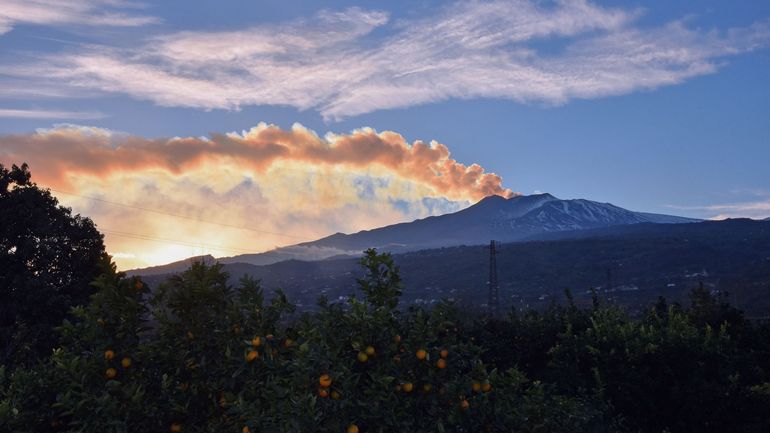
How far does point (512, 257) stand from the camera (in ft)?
626

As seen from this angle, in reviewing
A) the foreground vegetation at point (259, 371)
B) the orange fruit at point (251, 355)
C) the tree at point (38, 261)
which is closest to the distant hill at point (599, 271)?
the tree at point (38, 261)

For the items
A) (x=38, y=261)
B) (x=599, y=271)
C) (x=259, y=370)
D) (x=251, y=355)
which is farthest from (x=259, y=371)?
(x=599, y=271)

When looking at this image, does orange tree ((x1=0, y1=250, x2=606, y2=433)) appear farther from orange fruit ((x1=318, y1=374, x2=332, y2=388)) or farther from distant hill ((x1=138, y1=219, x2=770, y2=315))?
distant hill ((x1=138, y1=219, x2=770, y2=315))

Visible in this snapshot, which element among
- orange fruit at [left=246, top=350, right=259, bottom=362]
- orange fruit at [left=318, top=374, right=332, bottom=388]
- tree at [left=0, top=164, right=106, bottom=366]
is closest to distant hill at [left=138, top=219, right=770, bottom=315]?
tree at [left=0, top=164, right=106, bottom=366]

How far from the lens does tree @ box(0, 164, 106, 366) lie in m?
26.3

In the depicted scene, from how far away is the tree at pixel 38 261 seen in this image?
26266 mm

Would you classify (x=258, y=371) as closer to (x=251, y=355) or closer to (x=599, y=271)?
(x=251, y=355)

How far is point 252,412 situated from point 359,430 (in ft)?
2.87

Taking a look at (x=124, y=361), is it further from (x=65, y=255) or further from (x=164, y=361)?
(x=65, y=255)

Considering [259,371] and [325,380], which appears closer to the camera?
[325,380]

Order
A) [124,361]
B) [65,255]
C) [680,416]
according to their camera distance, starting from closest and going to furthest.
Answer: [124,361] < [680,416] < [65,255]

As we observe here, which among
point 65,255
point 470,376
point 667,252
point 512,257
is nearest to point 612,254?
point 667,252

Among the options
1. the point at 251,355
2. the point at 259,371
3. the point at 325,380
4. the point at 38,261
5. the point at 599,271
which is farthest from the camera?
the point at 599,271

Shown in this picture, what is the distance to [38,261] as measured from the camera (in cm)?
2797
